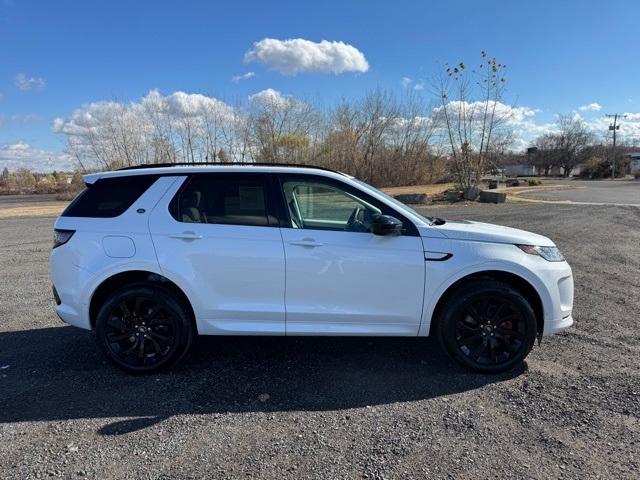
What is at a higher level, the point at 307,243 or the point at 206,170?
the point at 206,170

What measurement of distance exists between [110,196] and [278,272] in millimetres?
1710

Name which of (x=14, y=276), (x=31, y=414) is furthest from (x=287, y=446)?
(x=14, y=276)

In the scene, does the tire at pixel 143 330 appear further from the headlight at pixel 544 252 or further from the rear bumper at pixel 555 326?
the rear bumper at pixel 555 326

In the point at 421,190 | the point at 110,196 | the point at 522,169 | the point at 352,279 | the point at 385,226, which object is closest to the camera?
the point at 385,226

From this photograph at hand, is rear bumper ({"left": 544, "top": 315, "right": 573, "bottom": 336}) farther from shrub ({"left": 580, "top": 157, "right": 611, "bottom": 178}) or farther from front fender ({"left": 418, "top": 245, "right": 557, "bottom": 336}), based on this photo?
shrub ({"left": 580, "top": 157, "right": 611, "bottom": 178})

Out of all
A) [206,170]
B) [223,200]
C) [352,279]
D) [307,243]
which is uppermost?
[206,170]

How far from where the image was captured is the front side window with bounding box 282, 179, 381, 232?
13.2ft

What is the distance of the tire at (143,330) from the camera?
3992mm

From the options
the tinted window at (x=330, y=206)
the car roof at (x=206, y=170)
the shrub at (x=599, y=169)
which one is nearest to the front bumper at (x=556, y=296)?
the tinted window at (x=330, y=206)

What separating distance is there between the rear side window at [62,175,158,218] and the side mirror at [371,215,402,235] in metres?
2.04

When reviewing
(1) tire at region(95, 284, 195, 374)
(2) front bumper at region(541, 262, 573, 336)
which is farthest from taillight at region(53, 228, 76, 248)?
(2) front bumper at region(541, 262, 573, 336)

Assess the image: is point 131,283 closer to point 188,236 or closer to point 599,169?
point 188,236

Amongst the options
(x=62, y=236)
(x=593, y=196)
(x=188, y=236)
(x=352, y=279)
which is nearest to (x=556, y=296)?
(x=352, y=279)

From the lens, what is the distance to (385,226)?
3.77 m
